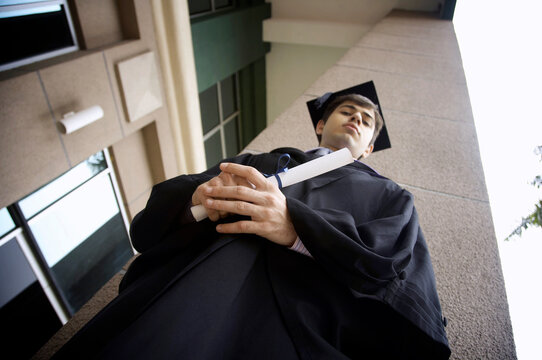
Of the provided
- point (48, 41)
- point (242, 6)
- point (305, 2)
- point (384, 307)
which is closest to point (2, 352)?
point (48, 41)

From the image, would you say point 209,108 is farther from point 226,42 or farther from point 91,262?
point 91,262

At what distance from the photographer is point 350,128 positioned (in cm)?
135

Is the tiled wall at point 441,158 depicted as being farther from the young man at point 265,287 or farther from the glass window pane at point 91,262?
the glass window pane at point 91,262

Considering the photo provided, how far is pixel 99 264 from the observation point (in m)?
3.50

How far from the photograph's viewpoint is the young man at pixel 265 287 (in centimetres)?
71

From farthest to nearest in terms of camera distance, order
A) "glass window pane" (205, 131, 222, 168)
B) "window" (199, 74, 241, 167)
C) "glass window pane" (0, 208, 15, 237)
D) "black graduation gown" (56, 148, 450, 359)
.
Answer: "glass window pane" (205, 131, 222, 168) < "window" (199, 74, 241, 167) < "glass window pane" (0, 208, 15, 237) < "black graduation gown" (56, 148, 450, 359)

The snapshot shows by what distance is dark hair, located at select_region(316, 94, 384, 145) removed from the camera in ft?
4.63

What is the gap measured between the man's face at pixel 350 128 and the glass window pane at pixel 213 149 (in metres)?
4.00

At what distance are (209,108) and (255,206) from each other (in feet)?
15.0

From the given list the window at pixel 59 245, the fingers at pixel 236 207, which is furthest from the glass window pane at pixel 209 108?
the fingers at pixel 236 207

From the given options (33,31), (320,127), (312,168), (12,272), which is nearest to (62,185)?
(12,272)

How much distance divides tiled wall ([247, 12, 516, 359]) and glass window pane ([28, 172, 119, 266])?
199 centimetres

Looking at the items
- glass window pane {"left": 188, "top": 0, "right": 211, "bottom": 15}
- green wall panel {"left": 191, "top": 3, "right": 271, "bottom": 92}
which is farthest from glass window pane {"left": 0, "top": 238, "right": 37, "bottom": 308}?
glass window pane {"left": 188, "top": 0, "right": 211, "bottom": 15}

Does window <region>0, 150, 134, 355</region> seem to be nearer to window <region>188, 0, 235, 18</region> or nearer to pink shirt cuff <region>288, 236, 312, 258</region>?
window <region>188, 0, 235, 18</region>
